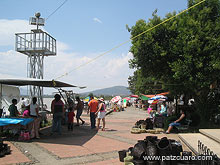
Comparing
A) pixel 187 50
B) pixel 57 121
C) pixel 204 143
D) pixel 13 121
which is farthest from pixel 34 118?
pixel 187 50

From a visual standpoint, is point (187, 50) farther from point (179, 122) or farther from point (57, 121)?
point (57, 121)

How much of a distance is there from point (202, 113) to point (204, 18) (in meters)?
5.13

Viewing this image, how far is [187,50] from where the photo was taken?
9836 millimetres

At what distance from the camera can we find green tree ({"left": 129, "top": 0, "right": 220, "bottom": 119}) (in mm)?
9711

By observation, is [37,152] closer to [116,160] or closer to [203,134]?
[116,160]

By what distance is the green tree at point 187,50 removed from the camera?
9.71m

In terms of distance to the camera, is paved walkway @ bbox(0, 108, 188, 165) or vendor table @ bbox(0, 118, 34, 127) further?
vendor table @ bbox(0, 118, 34, 127)

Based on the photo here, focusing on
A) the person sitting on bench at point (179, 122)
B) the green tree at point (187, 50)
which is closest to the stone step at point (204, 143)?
the person sitting on bench at point (179, 122)

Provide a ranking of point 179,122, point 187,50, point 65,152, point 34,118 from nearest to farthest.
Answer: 1. point 65,152
2. point 34,118
3. point 187,50
4. point 179,122

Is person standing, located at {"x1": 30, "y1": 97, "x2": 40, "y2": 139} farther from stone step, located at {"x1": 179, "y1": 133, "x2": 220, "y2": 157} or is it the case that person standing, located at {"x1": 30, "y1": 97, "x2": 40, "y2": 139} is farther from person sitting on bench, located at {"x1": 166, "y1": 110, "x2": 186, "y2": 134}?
person sitting on bench, located at {"x1": 166, "y1": 110, "x2": 186, "y2": 134}

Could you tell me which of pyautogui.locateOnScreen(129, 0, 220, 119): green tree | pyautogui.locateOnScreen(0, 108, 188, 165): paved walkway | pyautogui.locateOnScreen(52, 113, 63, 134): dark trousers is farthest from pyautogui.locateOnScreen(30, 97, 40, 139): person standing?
pyautogui.locateOnScreen(129, 0, 220, 119): green tree

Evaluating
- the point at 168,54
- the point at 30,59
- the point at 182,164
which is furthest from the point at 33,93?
the point at 182,164

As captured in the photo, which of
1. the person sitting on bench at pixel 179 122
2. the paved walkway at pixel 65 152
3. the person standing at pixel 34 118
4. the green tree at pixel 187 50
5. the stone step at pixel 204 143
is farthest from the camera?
the person sitting on bench at pixel 179 122

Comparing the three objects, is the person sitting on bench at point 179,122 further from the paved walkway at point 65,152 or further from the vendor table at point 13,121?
the vendor table at point 13,121
